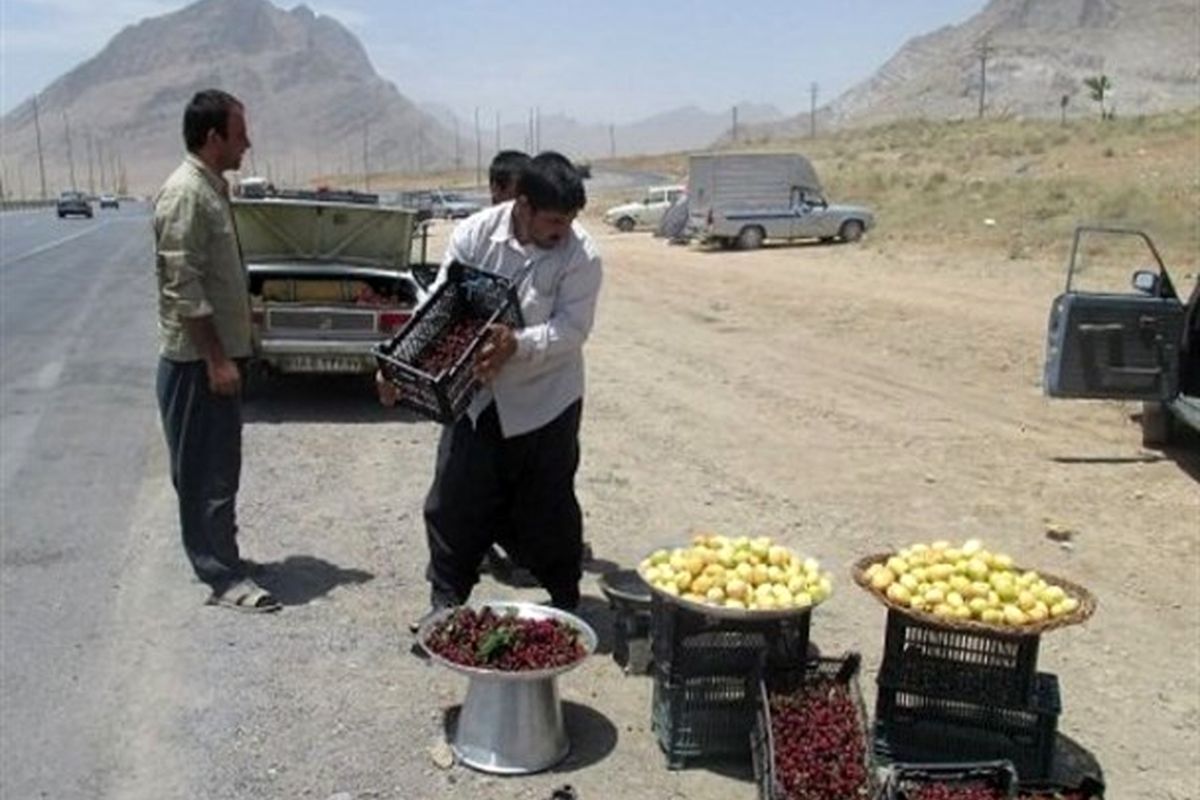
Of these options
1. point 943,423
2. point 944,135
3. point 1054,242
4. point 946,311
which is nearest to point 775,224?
point 1054,242

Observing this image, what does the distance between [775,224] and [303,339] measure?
940 inches

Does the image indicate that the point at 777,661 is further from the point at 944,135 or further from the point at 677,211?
the point at 944,135

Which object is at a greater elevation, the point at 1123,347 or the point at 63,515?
the point at 1123,347

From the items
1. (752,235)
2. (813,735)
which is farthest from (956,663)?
(752,235)

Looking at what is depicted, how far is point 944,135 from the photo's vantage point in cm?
6625

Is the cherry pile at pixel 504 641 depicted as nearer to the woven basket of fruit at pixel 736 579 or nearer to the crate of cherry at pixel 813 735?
the woven basket of fruit at pixel 736 579

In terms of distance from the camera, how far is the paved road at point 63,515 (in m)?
4.83

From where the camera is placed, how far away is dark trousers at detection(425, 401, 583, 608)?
16.9ft

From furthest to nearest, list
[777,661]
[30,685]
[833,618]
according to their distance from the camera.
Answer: [833,618] → [30,685] → [777,661]

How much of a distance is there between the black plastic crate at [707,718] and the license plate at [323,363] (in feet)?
21.5

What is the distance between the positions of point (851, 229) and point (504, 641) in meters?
29.4

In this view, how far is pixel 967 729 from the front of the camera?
4355mm

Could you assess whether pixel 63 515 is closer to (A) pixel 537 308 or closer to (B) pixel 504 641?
(A) pixel 537 308

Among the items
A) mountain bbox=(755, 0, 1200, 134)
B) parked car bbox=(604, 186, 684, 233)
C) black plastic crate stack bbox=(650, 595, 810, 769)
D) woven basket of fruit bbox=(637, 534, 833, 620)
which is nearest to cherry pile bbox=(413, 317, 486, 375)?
woven basket of fruit bbox=(637, 534, 833, 620)
